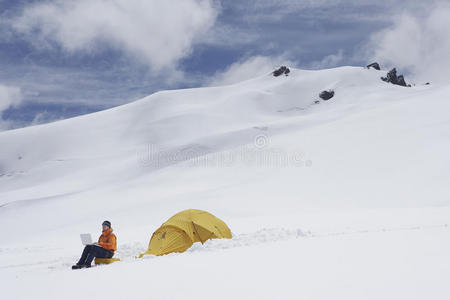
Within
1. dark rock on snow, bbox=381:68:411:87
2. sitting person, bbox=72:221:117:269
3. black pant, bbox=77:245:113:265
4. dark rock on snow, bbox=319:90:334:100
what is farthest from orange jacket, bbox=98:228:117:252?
dark rock on snow, bbox=381:68:411:87

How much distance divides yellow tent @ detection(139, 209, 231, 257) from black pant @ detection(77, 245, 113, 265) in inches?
44.4

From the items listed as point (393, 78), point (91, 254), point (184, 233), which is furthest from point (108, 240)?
point (393, 78)

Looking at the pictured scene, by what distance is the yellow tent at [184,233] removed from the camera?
458 inches

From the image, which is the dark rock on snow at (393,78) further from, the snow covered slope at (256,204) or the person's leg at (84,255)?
the person's leg at (84,255)

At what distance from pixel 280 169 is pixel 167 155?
3459 cm

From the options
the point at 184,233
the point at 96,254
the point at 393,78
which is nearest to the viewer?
the point at 96,254

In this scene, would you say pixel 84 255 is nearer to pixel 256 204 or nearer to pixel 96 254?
pixel 96 254

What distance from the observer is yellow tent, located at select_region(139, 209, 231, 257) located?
11.6m

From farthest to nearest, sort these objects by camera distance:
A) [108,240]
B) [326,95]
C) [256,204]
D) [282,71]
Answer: [282,71]
[326,95]
[256,204]
[108,240]

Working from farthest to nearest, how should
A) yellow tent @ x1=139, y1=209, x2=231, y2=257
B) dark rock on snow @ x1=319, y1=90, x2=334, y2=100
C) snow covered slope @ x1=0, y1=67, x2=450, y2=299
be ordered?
dark rock on snow @ x1=319, y1=90, x2=334, y2=100 → yellow tent @ x1=139, y1=209, x2=231, y2=257 → snow covered slope @ x1=0, y1=67, x2=450, y2=299

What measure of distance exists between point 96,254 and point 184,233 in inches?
106

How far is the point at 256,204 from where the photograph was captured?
24797mm

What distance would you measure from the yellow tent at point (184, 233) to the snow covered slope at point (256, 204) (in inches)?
31.5

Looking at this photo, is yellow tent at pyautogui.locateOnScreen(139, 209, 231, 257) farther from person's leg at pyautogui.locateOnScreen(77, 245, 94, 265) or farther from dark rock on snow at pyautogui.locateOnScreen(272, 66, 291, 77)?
dark rock on snow at pyautogui.locateOnScreen(272, 66, 291, 77)
